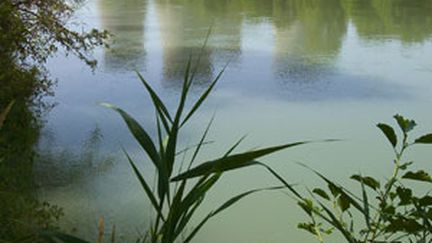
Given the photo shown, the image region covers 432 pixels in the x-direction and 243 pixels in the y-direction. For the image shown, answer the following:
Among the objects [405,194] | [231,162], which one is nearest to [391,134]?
[405,194]

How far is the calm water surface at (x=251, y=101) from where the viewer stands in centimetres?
295

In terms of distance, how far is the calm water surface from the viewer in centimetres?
295

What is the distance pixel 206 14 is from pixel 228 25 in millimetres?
1547

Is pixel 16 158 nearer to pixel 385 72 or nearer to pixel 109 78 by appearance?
pixel 109 78

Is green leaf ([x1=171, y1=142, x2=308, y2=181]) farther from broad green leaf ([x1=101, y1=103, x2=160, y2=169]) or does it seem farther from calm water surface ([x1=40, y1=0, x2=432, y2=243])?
calm water surface ([x1=40, y1=0, x2=432, y2=243])

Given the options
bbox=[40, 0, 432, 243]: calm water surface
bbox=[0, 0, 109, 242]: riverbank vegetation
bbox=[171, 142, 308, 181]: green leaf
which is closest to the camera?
bbox=[171, 142, 308, 181]: green leaf

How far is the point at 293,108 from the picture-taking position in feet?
15.3

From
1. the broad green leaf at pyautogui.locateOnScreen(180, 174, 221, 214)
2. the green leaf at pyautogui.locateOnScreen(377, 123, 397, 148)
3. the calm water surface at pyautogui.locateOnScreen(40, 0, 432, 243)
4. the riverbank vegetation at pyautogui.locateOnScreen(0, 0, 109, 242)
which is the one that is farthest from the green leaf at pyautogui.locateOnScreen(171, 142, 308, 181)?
the calm water surface at pyautogui.locateOnScreen(40, 0, 432, 243)

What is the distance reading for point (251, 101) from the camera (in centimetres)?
486

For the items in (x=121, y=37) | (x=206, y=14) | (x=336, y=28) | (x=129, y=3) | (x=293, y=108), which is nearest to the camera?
(x=293, y=108)

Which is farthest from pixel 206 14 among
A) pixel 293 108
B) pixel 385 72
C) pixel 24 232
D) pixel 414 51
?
pixel 24 232

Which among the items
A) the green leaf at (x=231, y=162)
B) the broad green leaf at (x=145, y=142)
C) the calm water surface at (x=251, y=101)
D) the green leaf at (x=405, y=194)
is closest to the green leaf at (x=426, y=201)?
the green leaf at (x=405, y=194)

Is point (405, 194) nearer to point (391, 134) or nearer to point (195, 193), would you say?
point (391, 134)

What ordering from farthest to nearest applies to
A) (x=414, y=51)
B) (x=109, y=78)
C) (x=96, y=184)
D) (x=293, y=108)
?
(x=414, y=51), (x=109, y=78), (x=293, y=108), (x=96, y=184)
